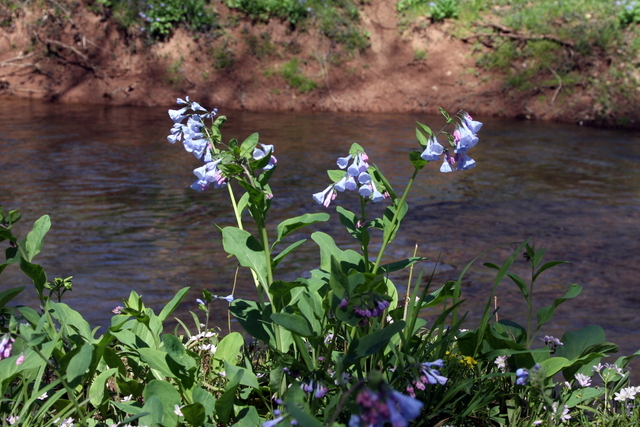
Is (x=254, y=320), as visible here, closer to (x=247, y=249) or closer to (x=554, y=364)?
(x=247, y=249)

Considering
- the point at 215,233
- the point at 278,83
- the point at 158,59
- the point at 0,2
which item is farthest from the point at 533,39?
the point at 0,2

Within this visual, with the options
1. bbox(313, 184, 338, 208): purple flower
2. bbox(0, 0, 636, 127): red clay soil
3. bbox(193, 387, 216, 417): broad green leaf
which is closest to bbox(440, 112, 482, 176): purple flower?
bbox(313, 184, 338, 208): purple flower

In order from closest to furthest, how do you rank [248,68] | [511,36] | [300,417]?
1. [300,417]
2. [511,36]
3. [248,68]

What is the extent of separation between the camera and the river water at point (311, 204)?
360 centimetres

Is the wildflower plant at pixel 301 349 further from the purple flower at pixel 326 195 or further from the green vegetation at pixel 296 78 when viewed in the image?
the green vegetation at pixel 296 78

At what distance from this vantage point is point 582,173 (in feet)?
21.1

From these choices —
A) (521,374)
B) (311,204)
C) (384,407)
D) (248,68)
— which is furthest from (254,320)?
(248,68)

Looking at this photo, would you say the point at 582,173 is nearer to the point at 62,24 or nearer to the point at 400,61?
the point at 400,61

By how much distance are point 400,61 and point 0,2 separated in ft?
20.5

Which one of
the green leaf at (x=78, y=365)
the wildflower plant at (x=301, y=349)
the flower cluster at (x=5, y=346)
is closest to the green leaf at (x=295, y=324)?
the wildflower plant at (x=301, y=349)

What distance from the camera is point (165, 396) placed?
65.9 inches

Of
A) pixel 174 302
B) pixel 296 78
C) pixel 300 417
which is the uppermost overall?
pixel 300 417

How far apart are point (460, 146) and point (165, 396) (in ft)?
3.08

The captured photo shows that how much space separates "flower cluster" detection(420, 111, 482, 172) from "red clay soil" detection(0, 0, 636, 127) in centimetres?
778
